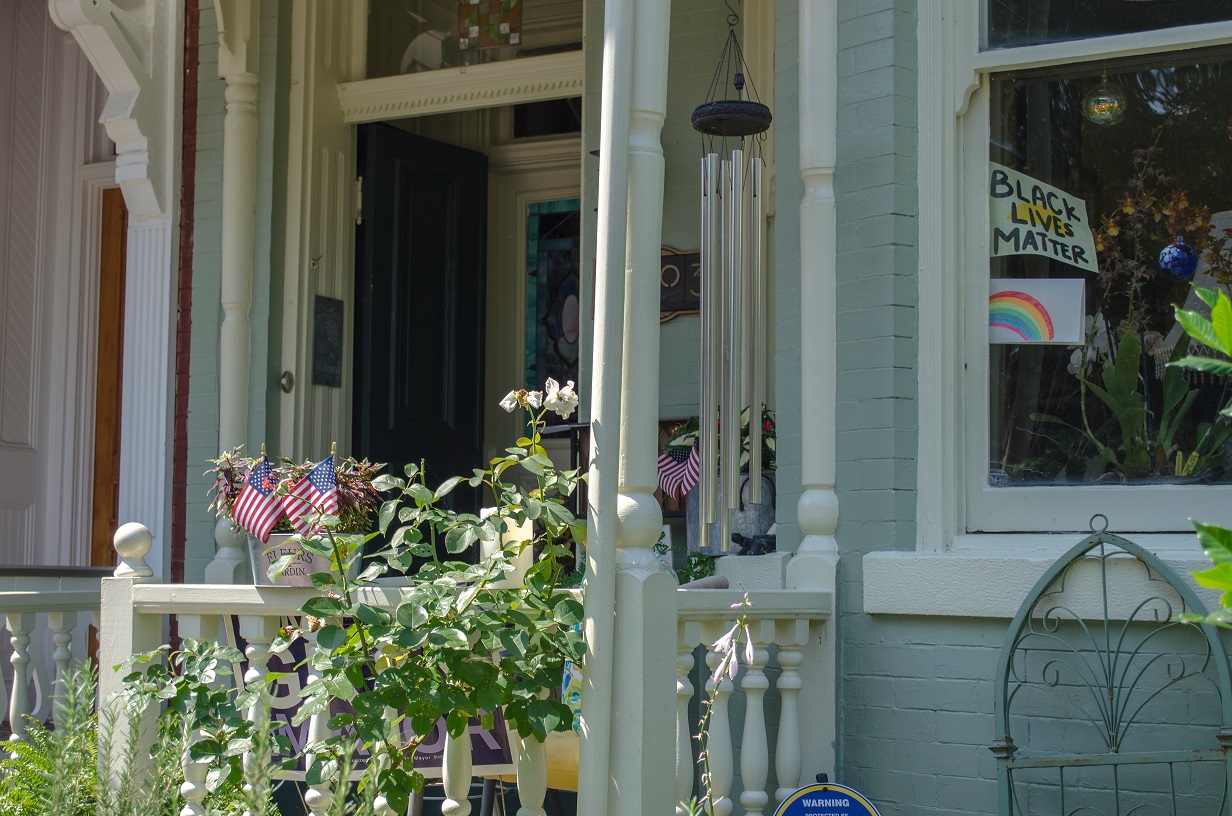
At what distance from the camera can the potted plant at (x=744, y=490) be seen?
174 inches

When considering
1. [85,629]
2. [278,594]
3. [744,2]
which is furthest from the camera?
[85,629]

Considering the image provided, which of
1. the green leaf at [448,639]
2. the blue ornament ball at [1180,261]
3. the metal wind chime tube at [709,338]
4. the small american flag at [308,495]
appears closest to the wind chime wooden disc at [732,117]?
the metal wind chime tube at [709,338]

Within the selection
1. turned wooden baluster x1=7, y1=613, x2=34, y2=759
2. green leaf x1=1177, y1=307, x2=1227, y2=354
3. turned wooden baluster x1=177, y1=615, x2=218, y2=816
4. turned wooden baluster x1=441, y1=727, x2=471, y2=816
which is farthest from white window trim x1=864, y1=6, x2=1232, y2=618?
turned wooden baluster x1=7, y1=613, x2=34, y2=759

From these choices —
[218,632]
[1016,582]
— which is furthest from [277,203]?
[1016,582]

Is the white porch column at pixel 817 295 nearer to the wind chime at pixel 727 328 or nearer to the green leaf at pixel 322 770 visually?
the wind chime at pixel 727 328

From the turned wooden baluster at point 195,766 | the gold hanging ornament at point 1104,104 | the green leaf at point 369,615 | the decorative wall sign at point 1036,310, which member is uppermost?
the gold hanging ornament at point 1104,104

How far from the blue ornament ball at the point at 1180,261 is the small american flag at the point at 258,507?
96.4 inches

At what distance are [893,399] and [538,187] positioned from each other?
3.43 meters

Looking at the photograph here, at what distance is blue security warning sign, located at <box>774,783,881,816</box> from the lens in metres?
3.47

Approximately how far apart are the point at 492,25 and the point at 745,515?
9.19 feet

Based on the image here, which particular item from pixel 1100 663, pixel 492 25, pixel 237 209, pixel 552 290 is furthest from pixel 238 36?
pixel 1100 663

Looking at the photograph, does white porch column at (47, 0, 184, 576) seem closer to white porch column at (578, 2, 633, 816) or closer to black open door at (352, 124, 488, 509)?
black open door at (352, 124, 488, 509)

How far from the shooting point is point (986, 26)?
388 centimetres

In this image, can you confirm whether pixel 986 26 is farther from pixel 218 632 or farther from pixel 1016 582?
pixel 218 632
